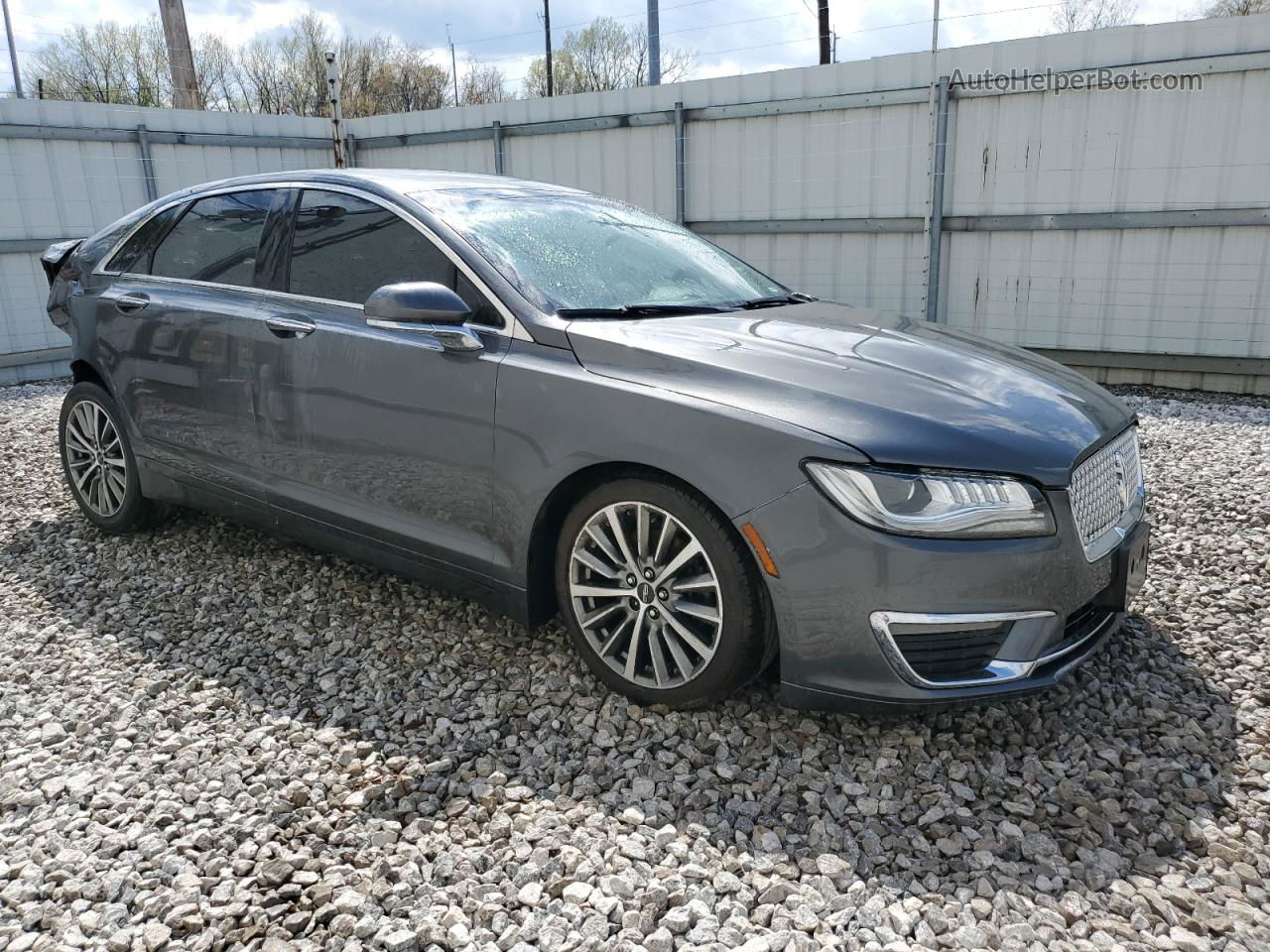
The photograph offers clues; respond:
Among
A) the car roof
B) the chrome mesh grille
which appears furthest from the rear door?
the chrome mesh grille

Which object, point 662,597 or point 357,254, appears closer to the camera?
point 662,597

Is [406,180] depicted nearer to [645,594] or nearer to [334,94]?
[645,594]

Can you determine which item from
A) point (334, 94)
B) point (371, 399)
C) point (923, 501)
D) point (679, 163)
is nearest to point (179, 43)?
point (334, 94)

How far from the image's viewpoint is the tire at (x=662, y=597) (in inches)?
104

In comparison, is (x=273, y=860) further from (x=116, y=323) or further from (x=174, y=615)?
(x=116, y=323)

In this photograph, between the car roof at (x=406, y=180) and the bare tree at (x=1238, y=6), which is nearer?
the car roof at (x=406, y=180)

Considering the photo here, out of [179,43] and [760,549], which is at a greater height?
[179,43]

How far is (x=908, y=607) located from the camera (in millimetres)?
2434

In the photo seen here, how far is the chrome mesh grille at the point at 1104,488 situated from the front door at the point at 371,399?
172cm

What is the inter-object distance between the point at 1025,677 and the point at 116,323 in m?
3.94

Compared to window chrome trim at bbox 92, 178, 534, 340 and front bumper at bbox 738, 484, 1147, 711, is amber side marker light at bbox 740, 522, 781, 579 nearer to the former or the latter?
front bumper at bbox 738, 484, 1147, 711

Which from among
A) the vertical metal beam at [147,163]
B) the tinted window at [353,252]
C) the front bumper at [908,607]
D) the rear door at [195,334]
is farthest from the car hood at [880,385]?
the vertical metal beam at [147,163]

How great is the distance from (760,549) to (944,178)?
7.27 meters

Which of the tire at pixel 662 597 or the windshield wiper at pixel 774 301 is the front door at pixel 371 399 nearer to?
the tire at pixel 662 597
